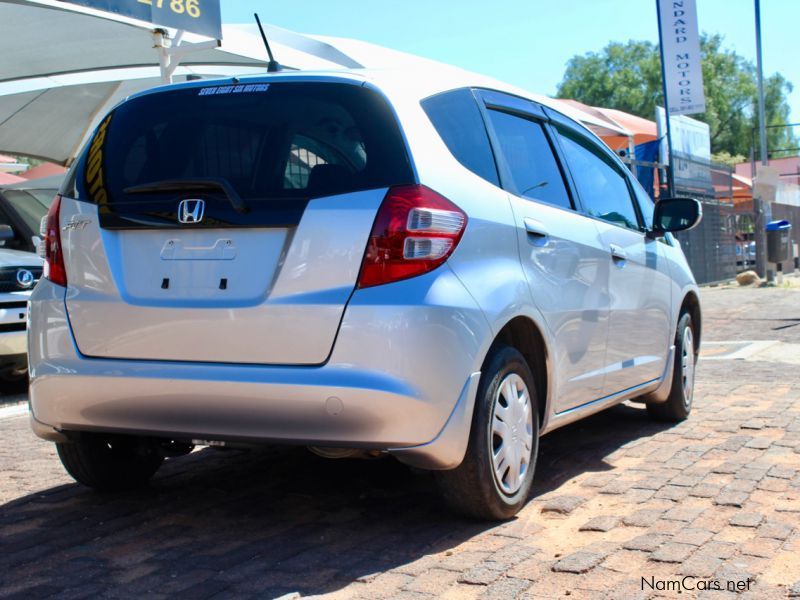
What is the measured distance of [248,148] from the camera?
3.77 m

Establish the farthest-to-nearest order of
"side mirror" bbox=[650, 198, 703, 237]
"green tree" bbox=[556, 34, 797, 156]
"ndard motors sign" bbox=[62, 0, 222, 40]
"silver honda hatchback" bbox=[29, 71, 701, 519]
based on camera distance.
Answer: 1. "green tree" bbox=[556, 34, 797, 156]
2. "ndard motors sign" bbox=[62, 0, 222, 40]
3. "side mirror" bbox=[650, 198, 703, 237]
4. "silver honda hatchback" bbox=[29, 71, 701, 519]

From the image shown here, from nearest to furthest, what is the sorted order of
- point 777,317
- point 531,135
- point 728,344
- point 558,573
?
point 558,573
point 531,135
point 728,344
point 777,317

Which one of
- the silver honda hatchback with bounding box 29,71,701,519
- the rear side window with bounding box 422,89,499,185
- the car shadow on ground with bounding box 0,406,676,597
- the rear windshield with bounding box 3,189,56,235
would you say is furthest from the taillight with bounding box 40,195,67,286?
the rear windshield with bounding box 3,189,56,235

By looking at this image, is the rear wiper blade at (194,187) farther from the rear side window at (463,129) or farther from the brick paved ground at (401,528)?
the brick paved ground at (401,528)

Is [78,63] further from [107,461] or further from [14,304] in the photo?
[107,461]

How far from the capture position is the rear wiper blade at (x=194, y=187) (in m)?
3.63

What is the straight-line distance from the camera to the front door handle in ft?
17.0

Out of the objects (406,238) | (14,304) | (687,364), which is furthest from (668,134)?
(406,238)

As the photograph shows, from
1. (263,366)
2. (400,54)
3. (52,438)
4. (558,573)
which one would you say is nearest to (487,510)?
(558,573)

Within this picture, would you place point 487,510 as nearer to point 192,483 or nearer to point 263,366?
point 263,366

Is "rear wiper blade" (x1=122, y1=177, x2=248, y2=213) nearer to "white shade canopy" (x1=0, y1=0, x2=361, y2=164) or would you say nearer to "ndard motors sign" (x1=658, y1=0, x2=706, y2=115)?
"white shade canopy" (x1=0, y1=0, x2=361, y2=164)

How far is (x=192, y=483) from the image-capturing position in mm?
4809

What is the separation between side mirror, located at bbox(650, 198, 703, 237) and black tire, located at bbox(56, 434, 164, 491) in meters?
3.12

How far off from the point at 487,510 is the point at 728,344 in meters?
7.97
